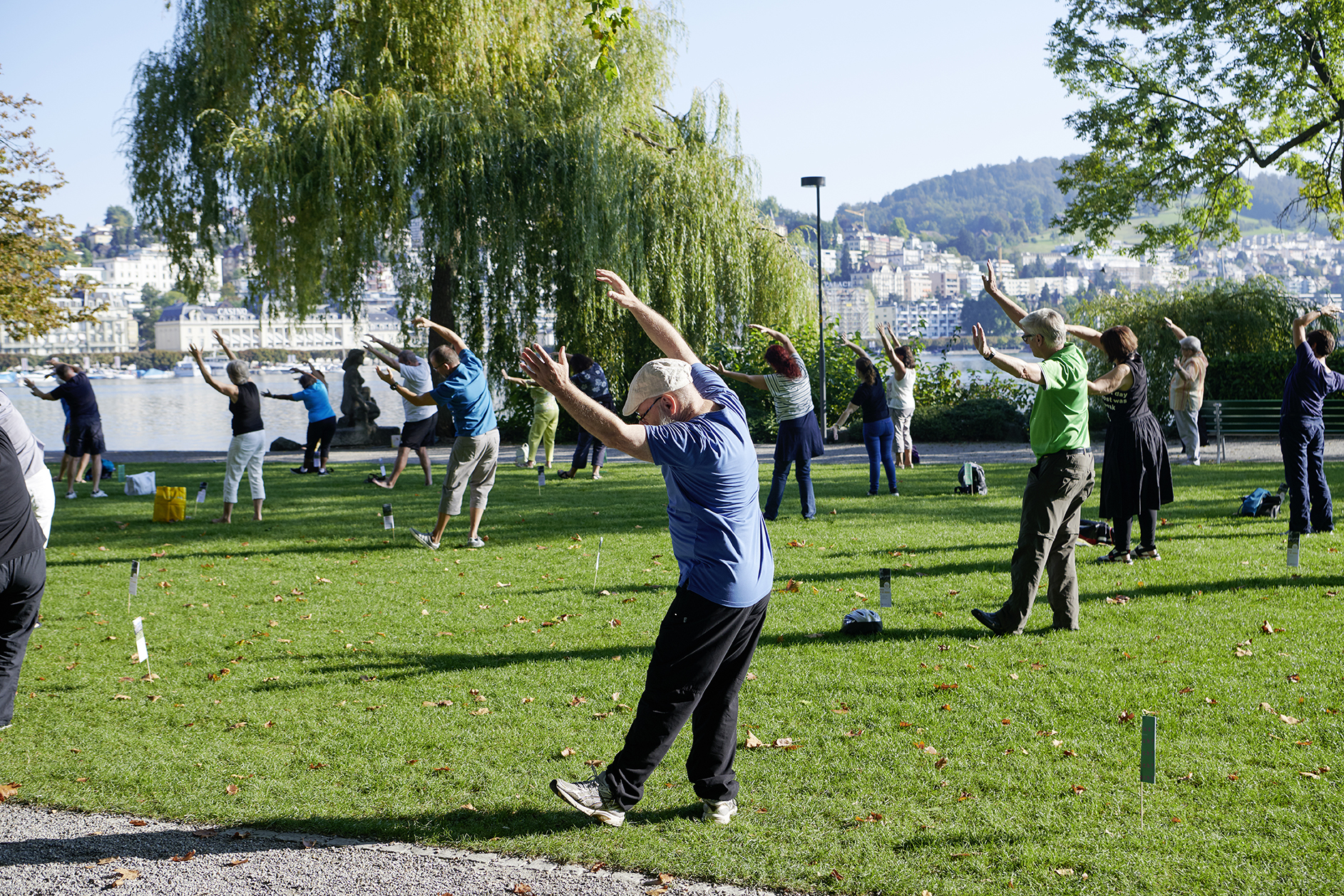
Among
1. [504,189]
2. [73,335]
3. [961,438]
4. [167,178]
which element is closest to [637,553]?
[504,189]

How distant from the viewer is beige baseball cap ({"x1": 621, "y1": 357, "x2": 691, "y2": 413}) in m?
4.00

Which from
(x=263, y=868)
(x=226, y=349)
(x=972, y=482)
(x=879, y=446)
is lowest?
(x=263, y=868)

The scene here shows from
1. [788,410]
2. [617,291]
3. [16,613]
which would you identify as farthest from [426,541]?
[617,291]

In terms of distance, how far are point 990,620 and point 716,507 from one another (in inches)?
143

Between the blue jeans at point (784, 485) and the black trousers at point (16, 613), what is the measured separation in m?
7.33

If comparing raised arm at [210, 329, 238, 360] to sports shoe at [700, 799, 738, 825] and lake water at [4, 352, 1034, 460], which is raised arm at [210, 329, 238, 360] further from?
sports shoe at [700, 799, 738, 825]

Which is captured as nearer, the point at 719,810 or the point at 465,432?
the point at 719,810

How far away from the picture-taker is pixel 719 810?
428 cm

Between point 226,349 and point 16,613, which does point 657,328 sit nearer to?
point 16,613

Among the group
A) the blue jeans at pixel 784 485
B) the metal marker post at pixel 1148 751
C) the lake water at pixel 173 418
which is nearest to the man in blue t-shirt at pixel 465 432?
the blue jeans at pixel 784 485

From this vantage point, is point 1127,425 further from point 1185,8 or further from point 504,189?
point 1185,8

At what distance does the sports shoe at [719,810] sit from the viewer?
4.27m

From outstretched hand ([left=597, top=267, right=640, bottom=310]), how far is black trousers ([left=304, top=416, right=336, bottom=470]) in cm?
1345

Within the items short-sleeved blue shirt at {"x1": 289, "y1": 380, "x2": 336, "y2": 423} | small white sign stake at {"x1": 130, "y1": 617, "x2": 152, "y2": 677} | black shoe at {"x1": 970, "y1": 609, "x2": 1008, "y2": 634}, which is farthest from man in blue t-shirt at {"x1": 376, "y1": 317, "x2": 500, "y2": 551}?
short-sleeved blue shirt at {"x1": 289, "y1": 380, "x2": 336, "y2": 423}
